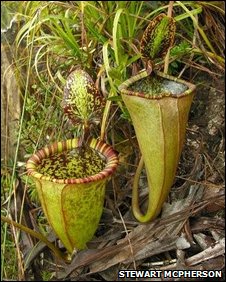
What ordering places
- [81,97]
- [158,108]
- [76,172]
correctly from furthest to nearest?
[76,172] < [81,97] < [158,108]

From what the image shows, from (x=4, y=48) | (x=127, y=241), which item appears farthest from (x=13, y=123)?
(x=127, y=241)

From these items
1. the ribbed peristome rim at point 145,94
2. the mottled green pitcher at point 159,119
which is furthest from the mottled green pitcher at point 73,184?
the ribbed peristome rim at point 145,94

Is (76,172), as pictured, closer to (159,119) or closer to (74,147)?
(74,147)

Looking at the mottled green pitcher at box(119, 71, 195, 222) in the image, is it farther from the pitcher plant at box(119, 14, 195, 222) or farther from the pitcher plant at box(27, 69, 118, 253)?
the pitcher plant at box(27, 69, 118, 253)

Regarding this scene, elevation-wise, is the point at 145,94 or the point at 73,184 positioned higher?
the point at 145,94

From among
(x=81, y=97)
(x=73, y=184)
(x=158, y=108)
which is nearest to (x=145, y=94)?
(x=158, y=108)

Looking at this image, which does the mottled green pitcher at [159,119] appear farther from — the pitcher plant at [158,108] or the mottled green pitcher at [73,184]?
the mottled green pitcher at [73,184]

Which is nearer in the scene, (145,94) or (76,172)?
(145,94)

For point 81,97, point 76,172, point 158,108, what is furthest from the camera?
point 76,172
